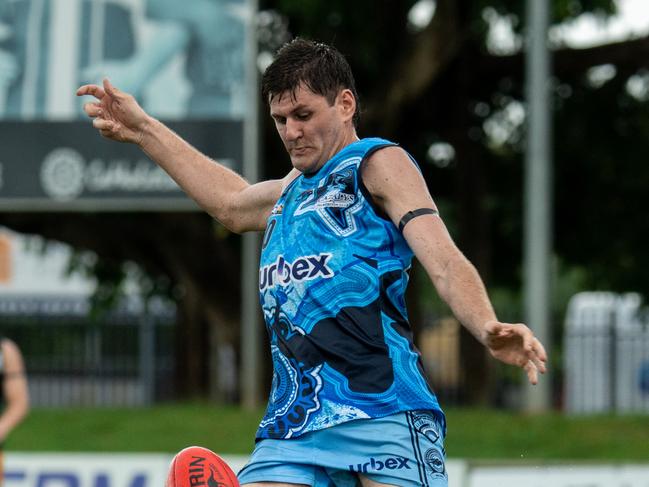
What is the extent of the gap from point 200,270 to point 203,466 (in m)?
14.8

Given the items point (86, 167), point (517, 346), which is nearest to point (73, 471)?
point (86, 167)

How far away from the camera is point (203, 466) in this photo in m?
3.59

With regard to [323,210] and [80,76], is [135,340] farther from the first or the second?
[323,210]

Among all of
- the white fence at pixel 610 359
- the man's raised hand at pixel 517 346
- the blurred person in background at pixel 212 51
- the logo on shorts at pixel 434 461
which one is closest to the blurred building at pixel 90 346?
the white fence at pixel 610 359

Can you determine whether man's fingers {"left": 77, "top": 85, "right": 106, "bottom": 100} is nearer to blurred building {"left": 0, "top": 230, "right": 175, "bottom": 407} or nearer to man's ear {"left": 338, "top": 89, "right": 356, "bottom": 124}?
man's ear {"left": 338, "top": 89, "right": 356, "bottom": 124}

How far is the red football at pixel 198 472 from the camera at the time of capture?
355cm

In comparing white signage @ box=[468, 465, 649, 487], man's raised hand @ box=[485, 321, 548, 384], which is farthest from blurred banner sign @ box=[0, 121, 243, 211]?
man's raised hand @ box=[485, 321, 548, 384]

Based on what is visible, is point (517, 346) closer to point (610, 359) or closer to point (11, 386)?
point (11, 386)

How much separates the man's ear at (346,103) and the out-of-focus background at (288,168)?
5.84 meters

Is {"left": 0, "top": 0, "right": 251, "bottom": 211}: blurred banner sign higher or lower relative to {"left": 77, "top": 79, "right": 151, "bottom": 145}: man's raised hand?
higher

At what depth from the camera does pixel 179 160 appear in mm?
4258

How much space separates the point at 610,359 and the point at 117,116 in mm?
17311

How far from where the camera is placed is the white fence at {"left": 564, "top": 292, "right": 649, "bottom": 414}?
2041cm

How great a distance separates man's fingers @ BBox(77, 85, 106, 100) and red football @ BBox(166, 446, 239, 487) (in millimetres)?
1184
